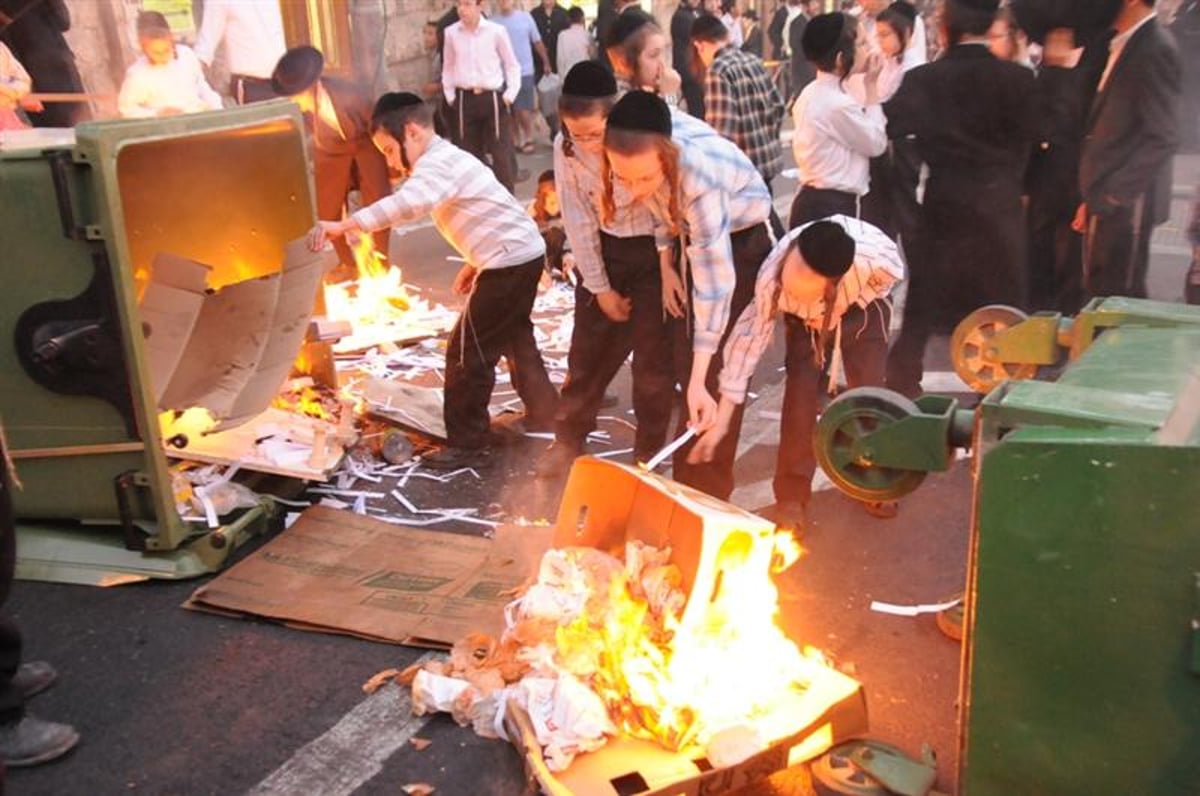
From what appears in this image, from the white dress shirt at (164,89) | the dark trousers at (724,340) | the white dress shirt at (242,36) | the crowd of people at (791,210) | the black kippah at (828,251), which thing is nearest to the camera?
the black kippah at (828,251)

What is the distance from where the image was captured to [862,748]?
3656 millimetres

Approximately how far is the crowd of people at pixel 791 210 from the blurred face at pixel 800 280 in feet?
0.04

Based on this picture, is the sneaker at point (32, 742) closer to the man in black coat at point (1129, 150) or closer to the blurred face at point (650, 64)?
the blurred face at point (650, 64)

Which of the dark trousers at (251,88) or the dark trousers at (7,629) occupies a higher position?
the dark trousers at (251,88)

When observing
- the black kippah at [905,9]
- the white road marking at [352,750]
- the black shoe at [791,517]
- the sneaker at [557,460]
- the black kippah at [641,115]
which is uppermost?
the black kippah at [905,9]

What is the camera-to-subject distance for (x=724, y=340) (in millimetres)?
5414

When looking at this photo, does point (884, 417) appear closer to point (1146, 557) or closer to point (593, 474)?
point (1146, 557)

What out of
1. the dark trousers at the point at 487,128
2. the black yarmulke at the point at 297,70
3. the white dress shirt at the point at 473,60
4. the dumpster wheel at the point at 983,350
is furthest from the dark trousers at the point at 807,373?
the white dress shirt at the point at 473,60

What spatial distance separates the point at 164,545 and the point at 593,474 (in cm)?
192

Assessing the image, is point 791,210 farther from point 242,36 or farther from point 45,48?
point 45,48

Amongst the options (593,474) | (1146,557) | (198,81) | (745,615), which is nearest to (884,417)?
(1146,557)

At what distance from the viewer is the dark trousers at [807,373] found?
5.13 metres

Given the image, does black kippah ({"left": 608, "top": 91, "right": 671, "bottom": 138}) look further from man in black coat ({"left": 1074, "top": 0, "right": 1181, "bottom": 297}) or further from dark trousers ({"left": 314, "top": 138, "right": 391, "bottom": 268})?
dark trousers ({"left": 314, "top": 138, "right": 391, "bottom": 268})

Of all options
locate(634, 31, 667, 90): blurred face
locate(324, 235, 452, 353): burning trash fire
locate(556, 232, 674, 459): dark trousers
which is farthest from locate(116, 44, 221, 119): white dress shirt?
locate(556, 232, 674, 459): dark trousers
